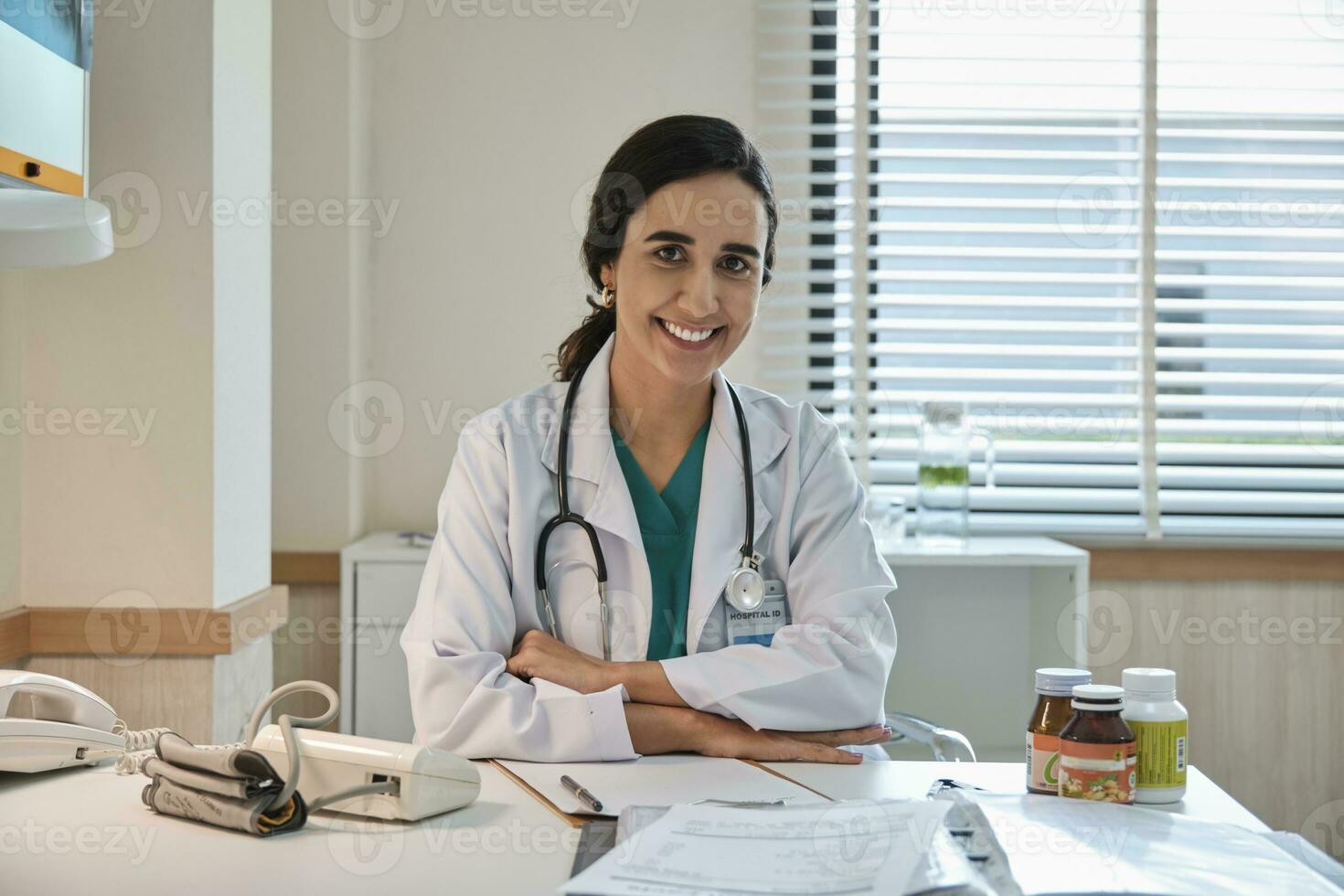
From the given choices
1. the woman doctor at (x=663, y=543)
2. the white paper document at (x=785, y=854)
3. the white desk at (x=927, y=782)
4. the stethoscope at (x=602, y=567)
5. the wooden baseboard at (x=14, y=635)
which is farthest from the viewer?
the wooden baseboard at (x=14, y=635)

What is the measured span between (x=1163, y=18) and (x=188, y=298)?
262cm

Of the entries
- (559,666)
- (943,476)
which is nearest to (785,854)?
(559,666)

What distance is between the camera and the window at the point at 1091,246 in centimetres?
317

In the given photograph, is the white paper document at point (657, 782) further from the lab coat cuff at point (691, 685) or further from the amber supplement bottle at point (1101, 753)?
the amber supplement bottle at point (1101, 753)

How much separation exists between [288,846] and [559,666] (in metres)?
0.57

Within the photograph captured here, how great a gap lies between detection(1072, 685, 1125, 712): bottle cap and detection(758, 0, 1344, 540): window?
6.62 feet

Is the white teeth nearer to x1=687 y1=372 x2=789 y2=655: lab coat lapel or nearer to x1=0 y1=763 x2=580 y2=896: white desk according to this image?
x1=687 y1=372 x2=789 y2=655: lab coat lapel

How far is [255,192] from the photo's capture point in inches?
89.8

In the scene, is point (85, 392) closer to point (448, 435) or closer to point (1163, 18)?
point (448, 435)

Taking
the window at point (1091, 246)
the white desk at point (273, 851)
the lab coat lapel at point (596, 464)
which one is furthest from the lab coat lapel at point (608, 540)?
the window at point (1091, 246)

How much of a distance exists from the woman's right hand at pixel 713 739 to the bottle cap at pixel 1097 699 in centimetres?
44

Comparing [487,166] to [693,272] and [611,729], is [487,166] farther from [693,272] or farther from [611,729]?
[611,729]

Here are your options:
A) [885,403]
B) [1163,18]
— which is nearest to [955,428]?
[885,403]

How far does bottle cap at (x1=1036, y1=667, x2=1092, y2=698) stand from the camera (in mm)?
1211
